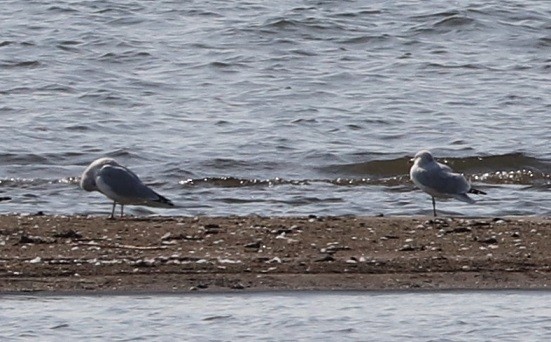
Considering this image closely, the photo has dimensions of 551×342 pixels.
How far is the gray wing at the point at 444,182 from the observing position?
9828 mm

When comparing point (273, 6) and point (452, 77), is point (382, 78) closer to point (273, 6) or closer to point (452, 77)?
point (452, 77)

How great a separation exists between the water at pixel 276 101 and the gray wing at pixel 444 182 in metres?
0.55

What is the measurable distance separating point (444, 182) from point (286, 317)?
360cm

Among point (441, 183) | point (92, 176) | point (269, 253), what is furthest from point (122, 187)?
point (441, 183)

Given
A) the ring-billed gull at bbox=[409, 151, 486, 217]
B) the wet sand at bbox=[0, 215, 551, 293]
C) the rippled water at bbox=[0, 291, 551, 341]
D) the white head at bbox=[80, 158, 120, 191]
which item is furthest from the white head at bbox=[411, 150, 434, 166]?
the rippled water at bbox=[0, 291, 551, 341]

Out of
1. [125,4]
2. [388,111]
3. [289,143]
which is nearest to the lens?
[289,143]

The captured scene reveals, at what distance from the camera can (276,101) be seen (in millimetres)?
15211

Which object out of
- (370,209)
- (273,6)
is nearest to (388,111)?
(370,209)

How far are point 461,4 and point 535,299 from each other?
48.1ft

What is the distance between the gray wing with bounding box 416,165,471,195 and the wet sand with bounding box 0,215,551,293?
0.53 meters

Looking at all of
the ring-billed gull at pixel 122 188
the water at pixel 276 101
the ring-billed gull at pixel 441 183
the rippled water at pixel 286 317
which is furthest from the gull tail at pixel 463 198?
the rippled water at pixel 286 317

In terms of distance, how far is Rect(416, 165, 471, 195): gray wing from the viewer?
9.83m

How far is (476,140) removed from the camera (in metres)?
13.5

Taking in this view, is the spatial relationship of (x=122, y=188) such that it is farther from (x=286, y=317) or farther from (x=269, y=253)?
(x=286, y=317)
